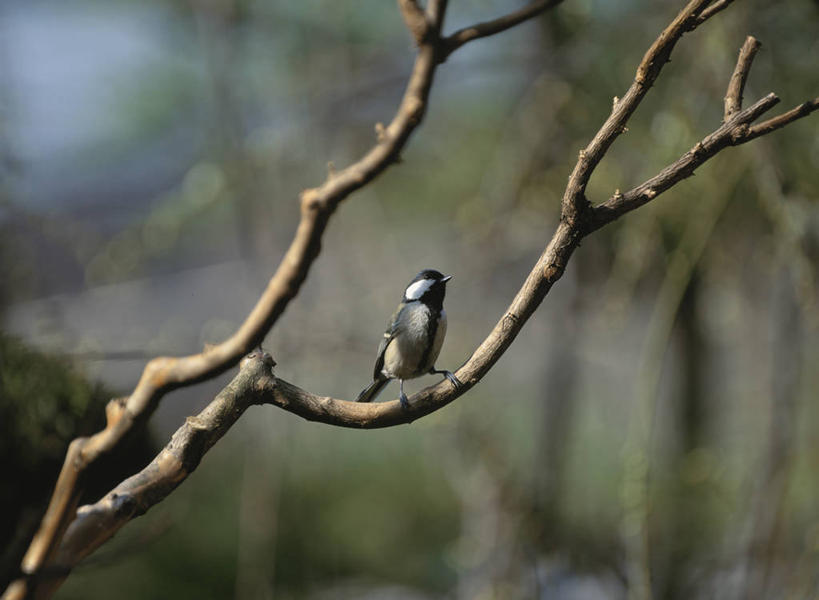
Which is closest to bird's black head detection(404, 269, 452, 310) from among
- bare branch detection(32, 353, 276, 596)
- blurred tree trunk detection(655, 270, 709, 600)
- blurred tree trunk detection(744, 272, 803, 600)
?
bare branch detection(32, 353, 276, 596)

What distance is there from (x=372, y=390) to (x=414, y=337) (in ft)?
0.45

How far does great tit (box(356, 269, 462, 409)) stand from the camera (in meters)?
1.21

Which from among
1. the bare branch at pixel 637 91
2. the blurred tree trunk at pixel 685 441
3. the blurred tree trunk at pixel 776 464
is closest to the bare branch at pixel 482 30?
the bare branch at pixel 637 91

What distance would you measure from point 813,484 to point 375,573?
1629mm

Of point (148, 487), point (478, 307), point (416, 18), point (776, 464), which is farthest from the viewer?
point (478, 307)

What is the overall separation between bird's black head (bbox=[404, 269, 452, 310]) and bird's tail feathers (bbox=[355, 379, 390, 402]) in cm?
16

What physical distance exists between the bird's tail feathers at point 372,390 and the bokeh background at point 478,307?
40cm

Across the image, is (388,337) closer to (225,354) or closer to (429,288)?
(429,288)

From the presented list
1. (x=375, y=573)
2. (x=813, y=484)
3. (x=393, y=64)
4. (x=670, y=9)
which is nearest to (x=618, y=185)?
(x=670, y=9)

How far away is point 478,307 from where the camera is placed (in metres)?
2.16

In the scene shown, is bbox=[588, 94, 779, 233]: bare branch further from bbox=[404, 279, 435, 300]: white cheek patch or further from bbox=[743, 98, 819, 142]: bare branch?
bbox=[404, 279, 435, 300]: white cheek patch

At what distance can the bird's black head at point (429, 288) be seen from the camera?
1.28 metres

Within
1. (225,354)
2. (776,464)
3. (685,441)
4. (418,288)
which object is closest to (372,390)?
(418,288)

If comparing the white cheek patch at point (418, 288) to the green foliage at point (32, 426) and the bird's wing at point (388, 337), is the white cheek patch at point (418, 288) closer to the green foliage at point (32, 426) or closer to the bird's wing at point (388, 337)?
the bird's wing at point (388, 337)
